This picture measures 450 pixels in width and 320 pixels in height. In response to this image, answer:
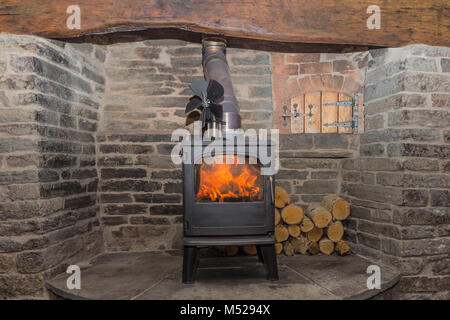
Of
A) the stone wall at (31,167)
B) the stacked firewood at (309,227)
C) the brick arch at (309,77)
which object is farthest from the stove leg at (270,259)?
the stone wall at (31,167)

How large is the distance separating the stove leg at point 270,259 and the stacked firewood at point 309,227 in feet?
2.15

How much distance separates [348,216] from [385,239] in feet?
1.59

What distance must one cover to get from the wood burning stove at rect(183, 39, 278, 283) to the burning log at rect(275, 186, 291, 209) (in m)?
0.70

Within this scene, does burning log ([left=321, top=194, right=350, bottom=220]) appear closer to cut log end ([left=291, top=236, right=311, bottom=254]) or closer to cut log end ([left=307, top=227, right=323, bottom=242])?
cut log end ([left=307, top=227, right=323, bottom=242])

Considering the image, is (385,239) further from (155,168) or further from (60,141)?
(60,141)

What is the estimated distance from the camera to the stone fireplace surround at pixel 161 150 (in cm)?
241

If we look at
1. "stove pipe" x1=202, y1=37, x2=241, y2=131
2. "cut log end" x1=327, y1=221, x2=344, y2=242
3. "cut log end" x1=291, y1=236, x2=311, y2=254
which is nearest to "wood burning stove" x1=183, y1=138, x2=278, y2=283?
"stove pipe" x1=202, y1=37, x2=241, y2=131

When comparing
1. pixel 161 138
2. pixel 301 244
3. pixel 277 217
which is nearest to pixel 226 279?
pixel 277 217

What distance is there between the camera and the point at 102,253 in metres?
3.25

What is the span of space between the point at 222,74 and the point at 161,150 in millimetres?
1096

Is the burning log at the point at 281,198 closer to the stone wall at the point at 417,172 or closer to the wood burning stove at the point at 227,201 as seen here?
the wood burning stove at the point at 227,201
